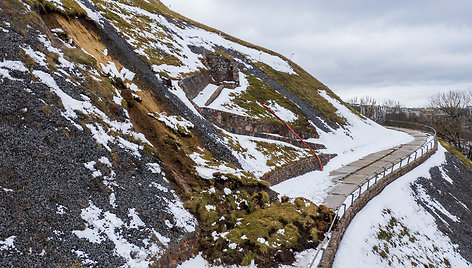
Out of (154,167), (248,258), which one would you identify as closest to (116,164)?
(154,167)

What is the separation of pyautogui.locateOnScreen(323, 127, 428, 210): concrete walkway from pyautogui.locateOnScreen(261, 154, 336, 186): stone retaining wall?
1452 mm

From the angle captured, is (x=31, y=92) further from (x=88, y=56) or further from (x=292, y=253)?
(x=292, y=253)

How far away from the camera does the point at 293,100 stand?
92.5ft

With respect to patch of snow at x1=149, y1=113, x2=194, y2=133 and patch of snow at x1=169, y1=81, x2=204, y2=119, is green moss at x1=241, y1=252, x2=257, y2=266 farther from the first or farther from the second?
patch of snow at x1=169, y1=81, x2=204, y2=119

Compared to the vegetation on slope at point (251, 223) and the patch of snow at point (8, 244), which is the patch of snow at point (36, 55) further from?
the vegetation on slope at point (251, 223)

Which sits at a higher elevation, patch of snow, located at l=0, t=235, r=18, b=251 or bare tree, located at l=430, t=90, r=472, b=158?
bare tree, located at l=430, t=90, r=472, b=158

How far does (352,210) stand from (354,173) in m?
6.83

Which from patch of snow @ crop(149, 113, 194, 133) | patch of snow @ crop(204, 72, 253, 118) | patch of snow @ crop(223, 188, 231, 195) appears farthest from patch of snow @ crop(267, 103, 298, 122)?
patch of snow @ crop(223, 188, 231, 195)

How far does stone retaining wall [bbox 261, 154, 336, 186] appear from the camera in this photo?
15.1 meters

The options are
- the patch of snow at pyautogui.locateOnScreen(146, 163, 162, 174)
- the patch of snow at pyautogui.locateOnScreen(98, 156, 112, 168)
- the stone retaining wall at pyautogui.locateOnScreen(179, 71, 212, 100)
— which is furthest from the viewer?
the stone retaining wall at pyautogui.locateOnScreen(179, 71, 212, 100)

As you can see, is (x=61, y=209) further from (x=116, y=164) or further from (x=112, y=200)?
(x=116, y=164)

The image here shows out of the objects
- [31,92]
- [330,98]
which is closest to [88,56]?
[31,92]

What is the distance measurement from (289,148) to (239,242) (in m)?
11.8

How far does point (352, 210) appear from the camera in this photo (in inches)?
462
